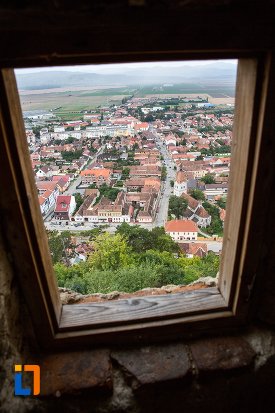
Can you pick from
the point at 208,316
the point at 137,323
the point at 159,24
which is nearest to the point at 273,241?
the point at 208,316

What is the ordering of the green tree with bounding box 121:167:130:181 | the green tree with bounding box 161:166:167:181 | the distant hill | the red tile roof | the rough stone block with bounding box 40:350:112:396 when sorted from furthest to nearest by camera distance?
the green tree with bounding box 121:167:130:181 → the green tree with bounding box 161:166:167:181 → the red tile roof → the distant hill → the rough stone block with bounding box 40:350:112:396

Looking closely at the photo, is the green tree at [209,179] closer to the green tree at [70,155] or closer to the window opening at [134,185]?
the window opening at [134,185]

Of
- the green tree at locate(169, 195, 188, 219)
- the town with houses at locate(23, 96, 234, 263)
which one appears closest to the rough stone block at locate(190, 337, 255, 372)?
the town with houses at locate(23, 96, 234, 263)

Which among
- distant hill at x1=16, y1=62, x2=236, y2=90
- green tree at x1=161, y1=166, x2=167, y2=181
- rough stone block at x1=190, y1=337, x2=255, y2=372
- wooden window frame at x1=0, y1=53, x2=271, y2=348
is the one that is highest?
distant hill at x1=16, y1=62, x2=236, y2=90

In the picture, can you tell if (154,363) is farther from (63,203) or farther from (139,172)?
(139,172)

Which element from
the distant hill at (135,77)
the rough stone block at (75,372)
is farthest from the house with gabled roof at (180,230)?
the rough stone block at (75,372)

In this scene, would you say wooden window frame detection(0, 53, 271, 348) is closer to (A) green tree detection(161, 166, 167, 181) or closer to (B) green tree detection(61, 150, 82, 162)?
(B) green tree detection(61, 150, 82, 162)
